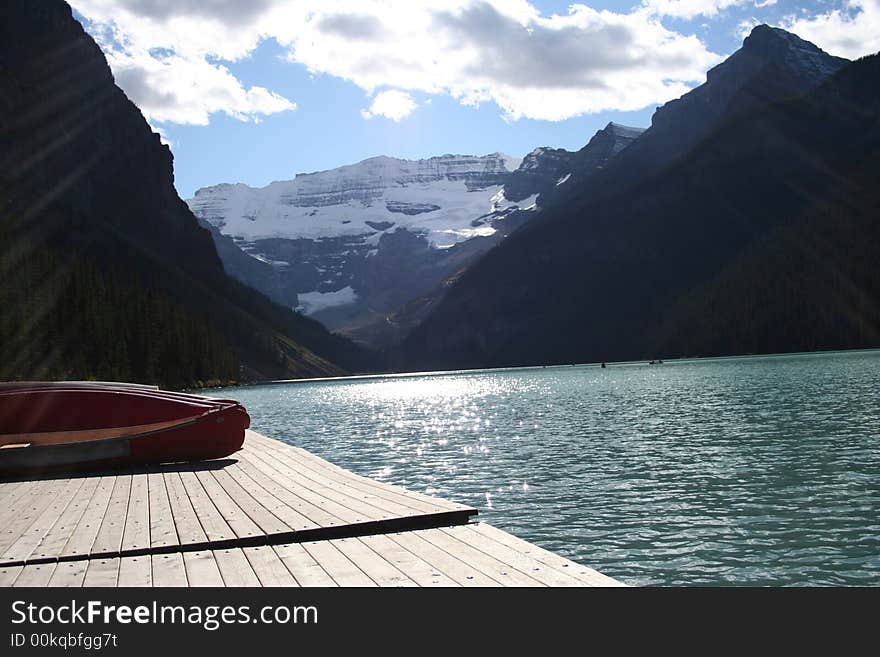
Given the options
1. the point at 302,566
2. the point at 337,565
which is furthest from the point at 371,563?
the point at 302,566

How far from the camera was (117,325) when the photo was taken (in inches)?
4673

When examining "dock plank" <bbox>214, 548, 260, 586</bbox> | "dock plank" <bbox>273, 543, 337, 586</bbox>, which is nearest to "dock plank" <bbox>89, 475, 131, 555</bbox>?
"dock plank" <bbox>214, 548, 260, 586</bbox>

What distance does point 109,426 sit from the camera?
22.4m

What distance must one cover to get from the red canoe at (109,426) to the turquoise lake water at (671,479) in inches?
215

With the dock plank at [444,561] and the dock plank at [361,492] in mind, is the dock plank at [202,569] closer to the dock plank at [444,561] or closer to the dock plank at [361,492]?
the dock plank at [444,561]

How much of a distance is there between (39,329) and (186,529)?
103120 millimetres

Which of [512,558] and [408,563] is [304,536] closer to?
[408,563]

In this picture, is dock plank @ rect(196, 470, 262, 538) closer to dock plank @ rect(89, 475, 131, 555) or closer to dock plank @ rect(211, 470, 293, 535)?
dock plank @ rect(211, 470, 293, 535)

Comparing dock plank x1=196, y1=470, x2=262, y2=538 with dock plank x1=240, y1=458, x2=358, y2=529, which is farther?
dock plank x1=240, y1=458, x2=358, y2=529

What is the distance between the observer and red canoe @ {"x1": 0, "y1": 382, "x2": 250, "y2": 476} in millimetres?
20562

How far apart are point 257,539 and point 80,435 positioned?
13.3m

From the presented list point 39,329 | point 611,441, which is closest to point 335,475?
point 611,441
